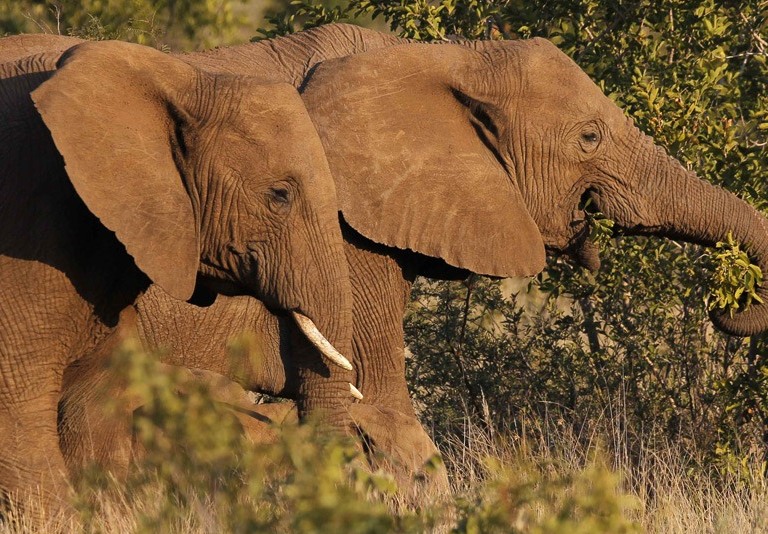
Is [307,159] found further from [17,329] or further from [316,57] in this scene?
[316,57]

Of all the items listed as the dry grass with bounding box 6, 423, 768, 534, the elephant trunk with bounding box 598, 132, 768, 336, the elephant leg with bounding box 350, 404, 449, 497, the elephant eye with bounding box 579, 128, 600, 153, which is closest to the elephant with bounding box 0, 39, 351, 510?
the dry grass with bounding box 6, 423, 768, 534

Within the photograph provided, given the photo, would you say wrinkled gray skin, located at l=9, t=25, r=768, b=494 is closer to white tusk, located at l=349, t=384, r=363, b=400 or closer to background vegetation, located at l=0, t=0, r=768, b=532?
background vegetation, located at l=0, t=0, r=768, b=532

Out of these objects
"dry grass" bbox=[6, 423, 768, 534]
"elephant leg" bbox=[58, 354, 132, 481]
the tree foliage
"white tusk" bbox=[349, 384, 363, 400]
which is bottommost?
the tree foliage

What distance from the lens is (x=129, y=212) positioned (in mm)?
6090

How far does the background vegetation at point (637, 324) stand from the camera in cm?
770

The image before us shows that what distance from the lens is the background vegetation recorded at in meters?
7.70

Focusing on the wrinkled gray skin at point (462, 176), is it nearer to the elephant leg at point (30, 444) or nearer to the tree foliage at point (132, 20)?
the elephant leg at point (30, 444)

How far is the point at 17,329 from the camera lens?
6.05 metres

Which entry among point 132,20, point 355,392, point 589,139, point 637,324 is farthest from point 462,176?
point 132,20

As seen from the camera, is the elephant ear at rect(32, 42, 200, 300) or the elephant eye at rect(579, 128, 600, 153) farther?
the elephant eye at rect(579, 128, 600, 153)

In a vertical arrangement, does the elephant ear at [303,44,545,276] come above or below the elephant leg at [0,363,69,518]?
above

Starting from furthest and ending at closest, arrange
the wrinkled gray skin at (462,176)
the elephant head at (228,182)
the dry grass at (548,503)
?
the wrinkled gray skin at (462,176) → the elephant head at (228,182) → the dry grass at (548,503)

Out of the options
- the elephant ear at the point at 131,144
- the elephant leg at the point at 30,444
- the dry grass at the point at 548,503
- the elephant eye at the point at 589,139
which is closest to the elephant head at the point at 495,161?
the elephant eye at the point at 589,139

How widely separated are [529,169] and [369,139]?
2.36 feet
